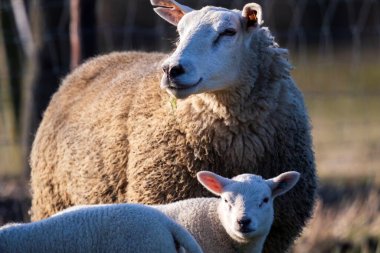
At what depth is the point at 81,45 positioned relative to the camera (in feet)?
36.0

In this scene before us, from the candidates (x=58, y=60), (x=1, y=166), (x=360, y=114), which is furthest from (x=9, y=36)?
(x=360, y=114)

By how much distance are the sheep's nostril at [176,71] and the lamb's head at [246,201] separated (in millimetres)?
539

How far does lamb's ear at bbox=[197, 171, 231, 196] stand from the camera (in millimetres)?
6133

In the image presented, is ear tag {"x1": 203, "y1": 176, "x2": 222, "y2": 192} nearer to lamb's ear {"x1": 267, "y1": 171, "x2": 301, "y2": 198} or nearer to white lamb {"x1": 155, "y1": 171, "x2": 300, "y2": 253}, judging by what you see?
white lamb {"x1": 155, "y1": 171, "x2": 300, "y2": 253}

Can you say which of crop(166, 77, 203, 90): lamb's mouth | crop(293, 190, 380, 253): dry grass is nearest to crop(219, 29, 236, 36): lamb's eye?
crop(166, 77, 203, 90): lamb's mouth

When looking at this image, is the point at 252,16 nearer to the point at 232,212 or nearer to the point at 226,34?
the point at 226,34

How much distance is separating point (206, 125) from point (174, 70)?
0.69 metres

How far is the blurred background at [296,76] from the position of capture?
10.4m

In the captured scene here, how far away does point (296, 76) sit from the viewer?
20969 mm

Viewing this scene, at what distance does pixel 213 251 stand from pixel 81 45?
199 inches

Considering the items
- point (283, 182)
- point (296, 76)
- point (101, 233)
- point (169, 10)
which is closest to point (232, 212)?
point (283, 182)

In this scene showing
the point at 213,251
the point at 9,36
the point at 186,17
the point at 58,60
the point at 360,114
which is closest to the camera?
the point at 213,251

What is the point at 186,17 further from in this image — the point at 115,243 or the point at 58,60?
the point at 58,60

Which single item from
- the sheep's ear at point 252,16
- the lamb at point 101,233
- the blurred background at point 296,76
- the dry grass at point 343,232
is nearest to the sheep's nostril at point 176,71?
the sheep's ear at point 252,16
